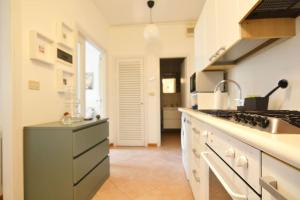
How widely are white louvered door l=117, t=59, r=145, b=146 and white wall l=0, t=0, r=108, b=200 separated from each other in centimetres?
217

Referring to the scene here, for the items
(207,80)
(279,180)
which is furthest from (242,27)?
(207,80)

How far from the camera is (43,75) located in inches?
79.4

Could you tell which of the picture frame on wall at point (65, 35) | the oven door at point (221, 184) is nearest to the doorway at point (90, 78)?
the picture frame on wall at point (65, 35)

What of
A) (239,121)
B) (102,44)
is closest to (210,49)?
(239,121)

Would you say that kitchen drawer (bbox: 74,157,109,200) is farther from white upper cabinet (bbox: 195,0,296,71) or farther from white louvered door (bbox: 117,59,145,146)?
white louvered door (bbox: 117,59,145,146)

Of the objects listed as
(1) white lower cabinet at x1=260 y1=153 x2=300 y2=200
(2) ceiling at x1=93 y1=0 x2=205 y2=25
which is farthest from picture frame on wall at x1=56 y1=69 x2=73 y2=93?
(1) white lower cabinet at x1=260 y1=153 x2=300 y2=200

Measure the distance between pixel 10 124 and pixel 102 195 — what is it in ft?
3.78

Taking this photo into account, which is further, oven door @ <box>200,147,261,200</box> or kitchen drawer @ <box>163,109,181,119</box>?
kitchen drawer @ <box>163,109,181,119</box>

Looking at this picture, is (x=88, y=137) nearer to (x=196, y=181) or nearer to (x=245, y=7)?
(x=196, y=181)

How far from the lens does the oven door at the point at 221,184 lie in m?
0.70

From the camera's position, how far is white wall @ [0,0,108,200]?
1.59m

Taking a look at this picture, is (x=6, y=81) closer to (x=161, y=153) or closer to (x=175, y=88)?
(x=161, y=153)

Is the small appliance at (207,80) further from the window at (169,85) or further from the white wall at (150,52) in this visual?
the window at (169,85)

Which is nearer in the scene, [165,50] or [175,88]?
[165,50]
